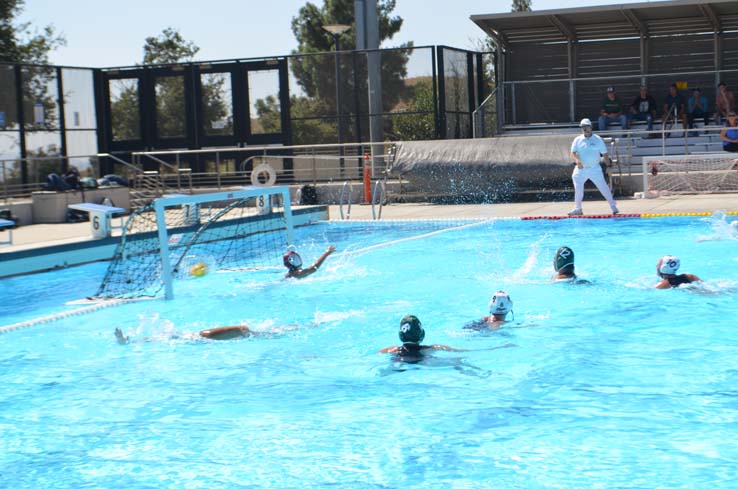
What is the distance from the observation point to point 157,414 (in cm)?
739

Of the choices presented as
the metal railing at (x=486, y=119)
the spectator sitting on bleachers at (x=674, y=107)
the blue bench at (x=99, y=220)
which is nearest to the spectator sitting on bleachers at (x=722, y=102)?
the spectator sitting on bleachers at (x=674, y=107)

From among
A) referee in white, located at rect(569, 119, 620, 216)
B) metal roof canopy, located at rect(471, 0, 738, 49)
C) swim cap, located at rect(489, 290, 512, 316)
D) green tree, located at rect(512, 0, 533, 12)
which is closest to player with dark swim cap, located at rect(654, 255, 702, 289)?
swim cap, located at rect(489, 290, 512, 316)

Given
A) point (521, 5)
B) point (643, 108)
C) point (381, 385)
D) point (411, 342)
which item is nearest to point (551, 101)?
point (643, 108)

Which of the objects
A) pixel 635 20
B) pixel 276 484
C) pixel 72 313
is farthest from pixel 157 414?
pixel 635 20

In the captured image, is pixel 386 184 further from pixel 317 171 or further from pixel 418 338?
pixel 418 338

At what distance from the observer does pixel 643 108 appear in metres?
25.1

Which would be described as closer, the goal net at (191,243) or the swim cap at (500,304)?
the swim cap at (500,304)

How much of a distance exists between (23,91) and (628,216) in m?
14.3

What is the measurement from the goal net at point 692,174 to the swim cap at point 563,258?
9584mm

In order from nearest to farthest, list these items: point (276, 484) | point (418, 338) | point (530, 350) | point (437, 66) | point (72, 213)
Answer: point (276, 484) → point (418, 338) → point (530, 350) → point (72, 213) → point (437, 66)

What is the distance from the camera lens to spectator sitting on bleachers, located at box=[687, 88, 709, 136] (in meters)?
24.4

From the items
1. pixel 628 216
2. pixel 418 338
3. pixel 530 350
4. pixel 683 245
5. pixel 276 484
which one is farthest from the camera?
pixel 628 216

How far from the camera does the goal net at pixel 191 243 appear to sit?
12398 millimetres

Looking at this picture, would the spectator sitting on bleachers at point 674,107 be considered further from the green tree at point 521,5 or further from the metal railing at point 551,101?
the green tree at point 521,5
